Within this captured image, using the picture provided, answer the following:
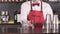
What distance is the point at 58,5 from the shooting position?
11.0ft

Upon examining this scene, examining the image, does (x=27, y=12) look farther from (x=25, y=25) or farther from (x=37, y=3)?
(x=25, y=25)

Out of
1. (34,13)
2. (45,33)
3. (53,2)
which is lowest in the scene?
(45,33)

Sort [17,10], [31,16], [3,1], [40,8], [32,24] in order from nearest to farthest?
[32,24] → [31,16] → [40,8] → [3,1] → [17,10]

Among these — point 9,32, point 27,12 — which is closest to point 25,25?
point 9,32

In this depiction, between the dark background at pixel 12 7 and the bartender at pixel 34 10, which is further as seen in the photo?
the dark background at pixel 12 7

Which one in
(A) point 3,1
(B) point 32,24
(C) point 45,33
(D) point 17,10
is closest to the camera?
(C) point 45,33

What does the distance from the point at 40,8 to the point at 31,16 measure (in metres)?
0.24

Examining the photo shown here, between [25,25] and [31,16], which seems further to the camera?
[31,16]

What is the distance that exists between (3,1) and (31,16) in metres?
1.11

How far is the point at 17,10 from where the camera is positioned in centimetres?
332

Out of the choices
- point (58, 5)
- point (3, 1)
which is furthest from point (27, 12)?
point (58, 5)

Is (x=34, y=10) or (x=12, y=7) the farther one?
(x=12, y=7)

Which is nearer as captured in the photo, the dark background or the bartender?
the bartender

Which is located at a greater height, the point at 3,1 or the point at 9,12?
the point at 3,1
